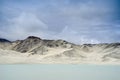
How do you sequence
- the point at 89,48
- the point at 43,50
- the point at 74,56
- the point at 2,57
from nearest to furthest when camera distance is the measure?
the point at 2,57 < the point at 74,56 < the point at 43,50 < the point at 89,48

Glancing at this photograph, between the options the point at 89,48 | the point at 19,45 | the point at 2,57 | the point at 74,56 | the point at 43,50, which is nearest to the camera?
the point at 2,57

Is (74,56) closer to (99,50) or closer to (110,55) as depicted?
(110,55)

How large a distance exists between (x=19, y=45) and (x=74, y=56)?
178 feet

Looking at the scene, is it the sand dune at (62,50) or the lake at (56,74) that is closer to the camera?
the lake at (56,74)

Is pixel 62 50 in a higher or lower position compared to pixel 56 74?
higher

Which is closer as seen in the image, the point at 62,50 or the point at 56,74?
the point at 56,74

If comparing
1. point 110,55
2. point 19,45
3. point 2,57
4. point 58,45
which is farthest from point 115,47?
point 2,57

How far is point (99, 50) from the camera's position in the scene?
182 metres

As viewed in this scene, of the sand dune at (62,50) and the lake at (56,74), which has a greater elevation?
the sand dune at (62,50)

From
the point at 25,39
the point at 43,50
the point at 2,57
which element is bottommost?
the point at 2,57

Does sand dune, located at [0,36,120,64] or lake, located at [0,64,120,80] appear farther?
sand dune, located at [0,36,120,64]

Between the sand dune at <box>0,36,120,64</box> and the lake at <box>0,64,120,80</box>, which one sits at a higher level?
the sand dune at <box>0,36,120,64</box>

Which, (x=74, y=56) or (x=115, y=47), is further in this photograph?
(x=115, y=47)

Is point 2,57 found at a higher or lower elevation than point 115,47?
lower
